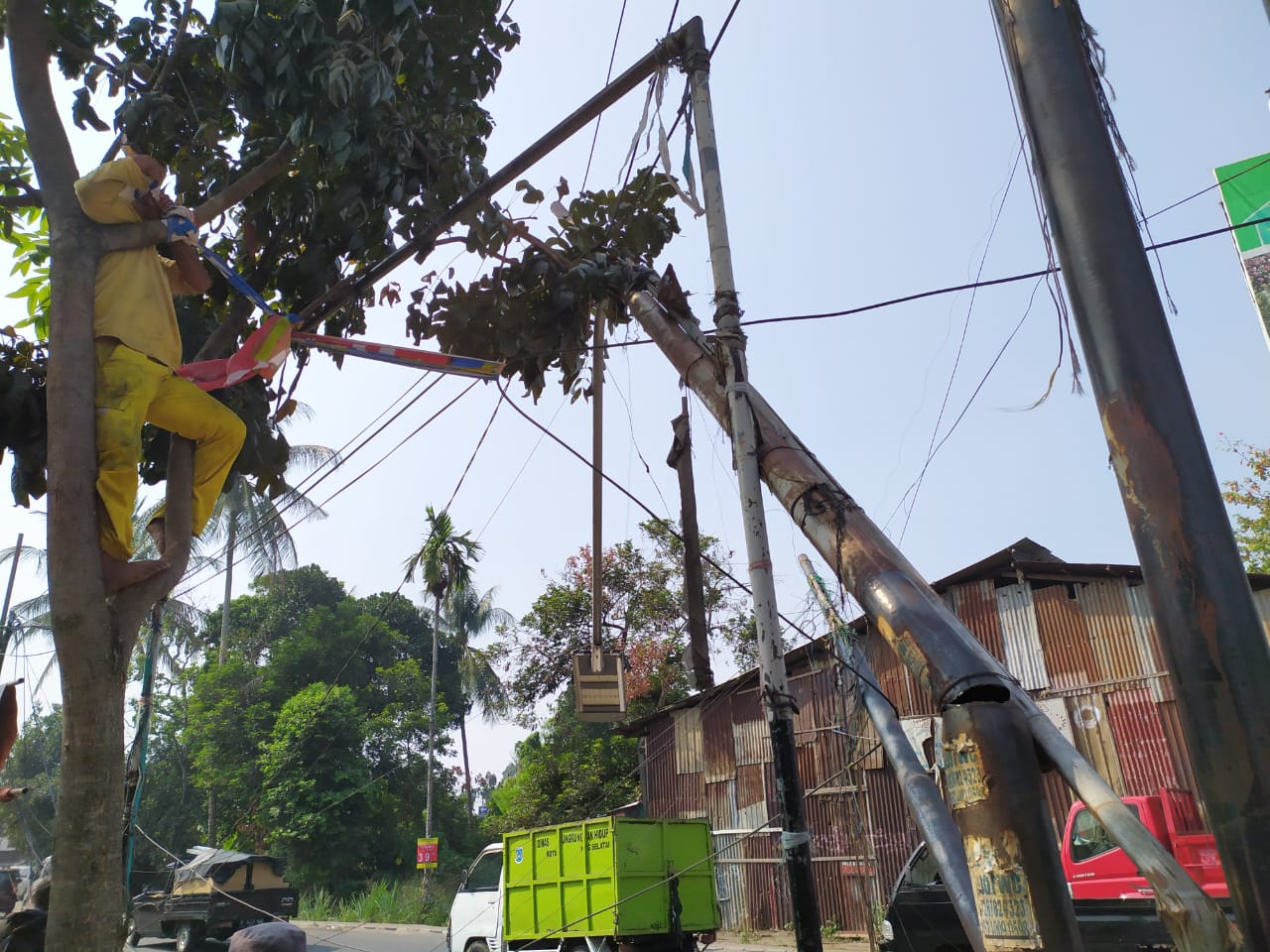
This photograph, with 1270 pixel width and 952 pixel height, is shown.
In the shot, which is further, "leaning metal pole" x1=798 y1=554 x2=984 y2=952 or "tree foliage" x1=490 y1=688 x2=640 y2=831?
"tree foliage" x1=490 y1=688 x2=640 y2=831

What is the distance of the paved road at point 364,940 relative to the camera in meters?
17.7

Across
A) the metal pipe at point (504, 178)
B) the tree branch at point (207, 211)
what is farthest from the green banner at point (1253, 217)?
the tree branch at point (207, 211)

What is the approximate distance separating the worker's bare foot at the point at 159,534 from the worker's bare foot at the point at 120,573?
0.28 metres

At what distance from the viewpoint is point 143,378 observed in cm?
400

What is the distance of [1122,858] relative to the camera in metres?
8.18

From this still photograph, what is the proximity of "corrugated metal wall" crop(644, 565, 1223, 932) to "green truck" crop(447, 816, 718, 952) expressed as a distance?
71.0 inches

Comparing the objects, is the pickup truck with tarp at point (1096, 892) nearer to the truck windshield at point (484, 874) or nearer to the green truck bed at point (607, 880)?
the green truck bed at point (607, 880)

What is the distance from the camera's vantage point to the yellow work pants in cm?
380

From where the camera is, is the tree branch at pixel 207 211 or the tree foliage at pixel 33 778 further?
the tree foliage at pixel 33 778

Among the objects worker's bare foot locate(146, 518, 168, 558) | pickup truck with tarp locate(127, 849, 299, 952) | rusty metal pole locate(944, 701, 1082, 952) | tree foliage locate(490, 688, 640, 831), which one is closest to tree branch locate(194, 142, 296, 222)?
worker's bare foot locate(146, 518, 168, 558)

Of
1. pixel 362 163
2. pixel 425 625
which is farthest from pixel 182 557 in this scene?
pixel 425 625

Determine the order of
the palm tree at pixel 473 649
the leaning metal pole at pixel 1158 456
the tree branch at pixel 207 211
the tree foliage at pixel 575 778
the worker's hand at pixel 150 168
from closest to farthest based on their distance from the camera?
the leaning metal pole at pixel 1158 456
the tree branch at pixel 207 211
the worker's hand at pixel 150 168
the tree foliage at pixel 575 778
the palm tree at pixel 473 649

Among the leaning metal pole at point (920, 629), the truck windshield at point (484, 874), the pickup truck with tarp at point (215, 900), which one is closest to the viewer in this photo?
the leaning metal pole at point (920, 629)

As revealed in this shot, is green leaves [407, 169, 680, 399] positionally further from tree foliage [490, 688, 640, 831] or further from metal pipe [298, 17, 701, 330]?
tree foliage [490, 688, 640, 831]
